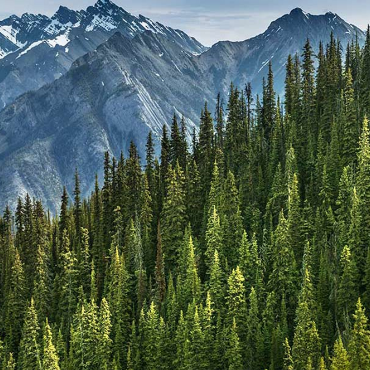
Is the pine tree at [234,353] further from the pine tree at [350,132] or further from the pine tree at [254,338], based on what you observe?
the pine tree at [350,132]

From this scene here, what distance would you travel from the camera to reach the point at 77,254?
110000mm

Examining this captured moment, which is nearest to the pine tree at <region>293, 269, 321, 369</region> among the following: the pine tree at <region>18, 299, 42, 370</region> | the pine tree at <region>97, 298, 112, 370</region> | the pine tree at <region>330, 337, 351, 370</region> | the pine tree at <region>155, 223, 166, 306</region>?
the pine tree at <region>330, 337, 351, 370</region>

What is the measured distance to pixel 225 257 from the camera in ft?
279

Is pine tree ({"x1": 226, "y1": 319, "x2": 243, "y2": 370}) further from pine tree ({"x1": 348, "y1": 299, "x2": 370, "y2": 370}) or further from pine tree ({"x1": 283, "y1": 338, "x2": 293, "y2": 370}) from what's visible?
pine tree ({"x1": 348, "y1": 299, "x2": 370, "y2": 370})

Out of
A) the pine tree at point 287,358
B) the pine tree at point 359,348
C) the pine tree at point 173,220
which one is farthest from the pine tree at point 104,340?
the pine tree at point 359,348

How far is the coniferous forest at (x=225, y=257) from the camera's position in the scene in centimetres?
6769

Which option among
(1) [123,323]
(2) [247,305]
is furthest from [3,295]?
(2) [247,305]

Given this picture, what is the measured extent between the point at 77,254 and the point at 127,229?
1311 cm

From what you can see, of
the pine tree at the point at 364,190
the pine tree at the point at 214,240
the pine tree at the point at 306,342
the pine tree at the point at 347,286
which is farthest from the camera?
the pine tree at the point at 214,240

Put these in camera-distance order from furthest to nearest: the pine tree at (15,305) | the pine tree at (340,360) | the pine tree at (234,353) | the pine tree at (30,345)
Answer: the pine tree at (15,305)
the pine tree at (30,345)
the pine tree at (234,353)
the pine tree at (340,360)

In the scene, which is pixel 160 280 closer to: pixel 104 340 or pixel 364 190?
pixel 104 340

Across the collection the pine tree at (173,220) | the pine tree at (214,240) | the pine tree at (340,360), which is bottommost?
the pine tree at (340,360)

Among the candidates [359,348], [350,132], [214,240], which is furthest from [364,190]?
[359,348]

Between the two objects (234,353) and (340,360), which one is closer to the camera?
(340,360)
